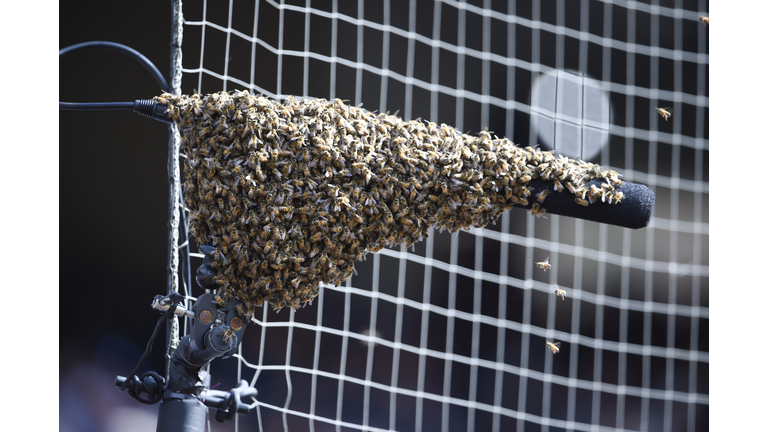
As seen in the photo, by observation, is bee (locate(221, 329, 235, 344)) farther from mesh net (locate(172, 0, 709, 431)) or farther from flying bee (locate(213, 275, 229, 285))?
mesh net (locate(172, 0, 709, 431))

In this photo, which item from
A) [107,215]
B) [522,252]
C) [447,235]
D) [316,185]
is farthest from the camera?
[522,252]

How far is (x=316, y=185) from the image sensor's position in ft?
3.67

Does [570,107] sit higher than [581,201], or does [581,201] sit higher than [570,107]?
[570,107]

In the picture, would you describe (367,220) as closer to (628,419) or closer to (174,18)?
(174,18)

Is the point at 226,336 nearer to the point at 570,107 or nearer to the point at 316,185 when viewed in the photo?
the point at 316,185

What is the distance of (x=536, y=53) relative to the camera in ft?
9.62

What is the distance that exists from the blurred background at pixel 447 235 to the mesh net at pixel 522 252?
1 centimetres

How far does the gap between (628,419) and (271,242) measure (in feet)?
9.08

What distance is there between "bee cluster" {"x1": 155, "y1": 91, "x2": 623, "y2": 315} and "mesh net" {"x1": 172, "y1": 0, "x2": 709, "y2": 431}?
4.61 ft

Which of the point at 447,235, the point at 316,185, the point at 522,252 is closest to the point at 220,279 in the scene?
the point at 316,185

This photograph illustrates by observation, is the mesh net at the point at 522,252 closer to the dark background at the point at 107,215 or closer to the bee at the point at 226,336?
the dark background at the point at 107,215

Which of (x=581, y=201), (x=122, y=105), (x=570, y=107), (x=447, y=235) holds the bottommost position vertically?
(x=447, y=235)

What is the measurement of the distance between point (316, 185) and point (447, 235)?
5.82ft

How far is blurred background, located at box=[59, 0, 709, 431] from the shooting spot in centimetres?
257
